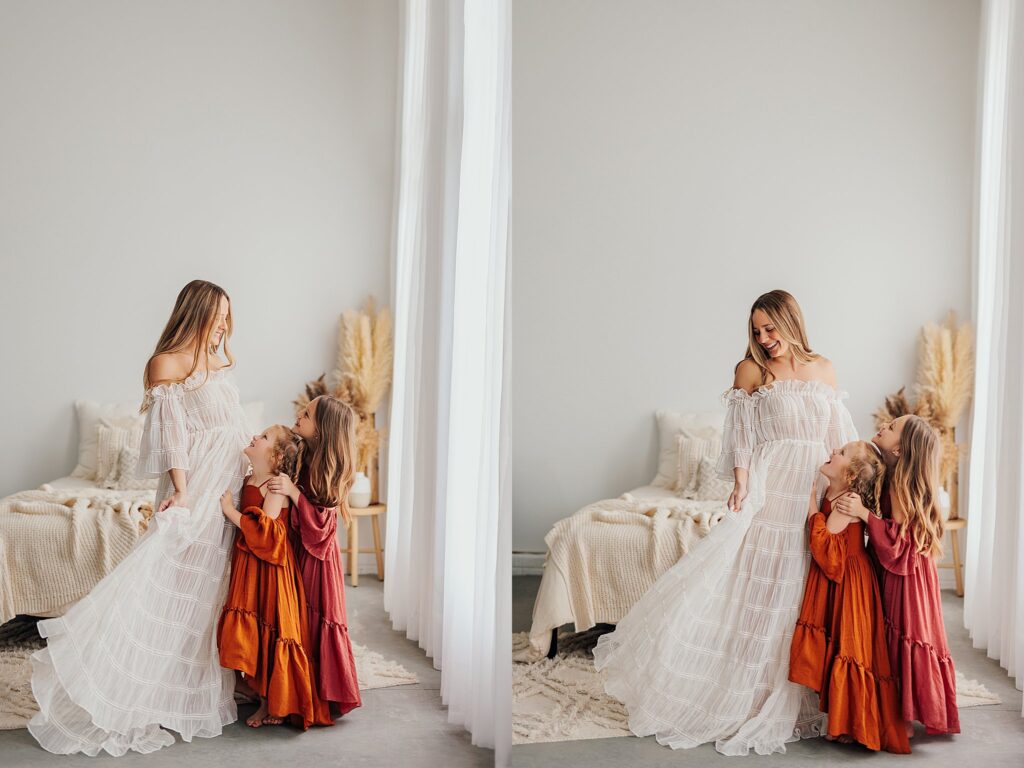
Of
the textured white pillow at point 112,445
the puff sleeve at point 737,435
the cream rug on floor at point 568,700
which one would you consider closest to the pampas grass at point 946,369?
the puff sleeve at point 737,435

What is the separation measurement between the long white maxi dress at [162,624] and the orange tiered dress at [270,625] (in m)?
0.10

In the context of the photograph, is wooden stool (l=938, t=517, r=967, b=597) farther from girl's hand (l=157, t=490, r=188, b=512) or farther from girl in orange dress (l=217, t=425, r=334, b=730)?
girl's hand (l=157, t=490, r=188, b=512)

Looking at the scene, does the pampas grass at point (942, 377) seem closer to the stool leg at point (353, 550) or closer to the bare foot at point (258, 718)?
the bare foot at point (258, 718)

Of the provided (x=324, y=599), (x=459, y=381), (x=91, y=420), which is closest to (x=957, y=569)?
(x=459, y=381)

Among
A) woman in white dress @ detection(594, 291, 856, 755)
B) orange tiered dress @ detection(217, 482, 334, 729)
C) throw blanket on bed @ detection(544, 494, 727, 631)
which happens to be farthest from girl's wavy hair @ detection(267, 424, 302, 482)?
woman in white dress @ detection(594, 291, 856, 755)

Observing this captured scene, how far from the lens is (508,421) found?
2.71m

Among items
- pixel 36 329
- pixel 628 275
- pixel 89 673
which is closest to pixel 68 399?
pixel 36 329

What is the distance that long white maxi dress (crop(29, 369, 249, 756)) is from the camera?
2.86 m

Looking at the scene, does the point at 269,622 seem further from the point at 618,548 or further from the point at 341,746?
the point at 618,548

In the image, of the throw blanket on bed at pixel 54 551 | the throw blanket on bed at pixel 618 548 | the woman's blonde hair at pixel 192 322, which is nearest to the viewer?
the woman's blonde hair at pixel 192 322

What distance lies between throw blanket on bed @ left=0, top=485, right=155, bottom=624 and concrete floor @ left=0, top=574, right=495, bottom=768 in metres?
0.89

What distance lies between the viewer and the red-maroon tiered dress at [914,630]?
9.21ft

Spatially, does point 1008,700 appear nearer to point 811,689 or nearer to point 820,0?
point 811,689

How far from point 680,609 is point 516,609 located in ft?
4.04
